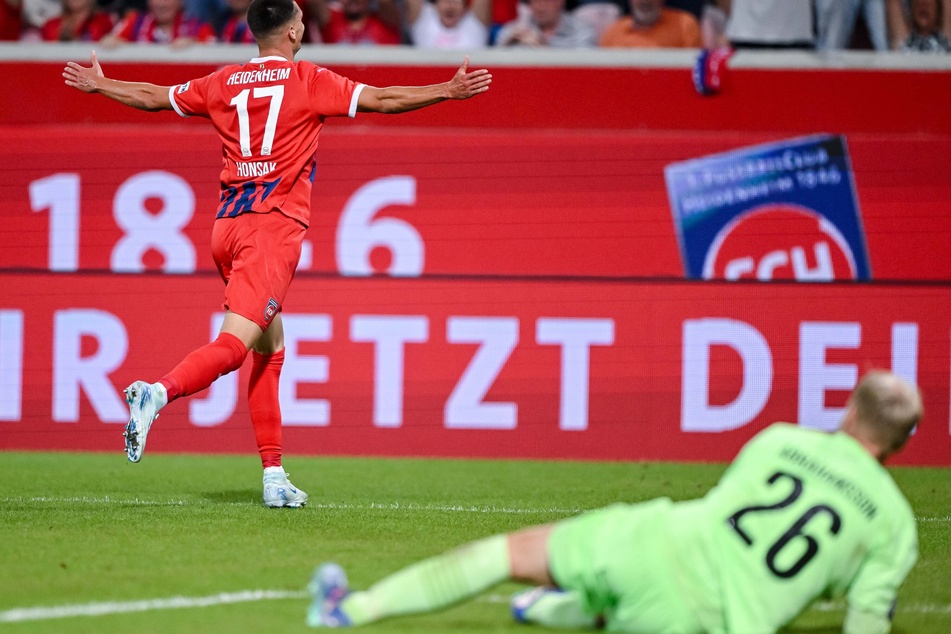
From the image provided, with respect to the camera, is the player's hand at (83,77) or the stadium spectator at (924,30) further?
the stadium spectator at (924,30)

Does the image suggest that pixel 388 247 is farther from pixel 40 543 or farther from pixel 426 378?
pixel 40 543

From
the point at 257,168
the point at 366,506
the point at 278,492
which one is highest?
the point at 257,168

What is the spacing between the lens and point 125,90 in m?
6.29

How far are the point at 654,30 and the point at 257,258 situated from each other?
5222mm

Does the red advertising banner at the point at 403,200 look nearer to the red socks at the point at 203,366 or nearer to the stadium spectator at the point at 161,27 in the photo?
the stadium spectator at the point at 161,27

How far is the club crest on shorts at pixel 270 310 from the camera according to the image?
234 inches

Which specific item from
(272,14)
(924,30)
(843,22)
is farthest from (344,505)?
(924,30)

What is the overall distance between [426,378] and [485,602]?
4.47 metres

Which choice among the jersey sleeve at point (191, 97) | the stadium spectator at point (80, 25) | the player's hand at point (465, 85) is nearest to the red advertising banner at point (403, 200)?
the stadium spectator at point (80, 25)

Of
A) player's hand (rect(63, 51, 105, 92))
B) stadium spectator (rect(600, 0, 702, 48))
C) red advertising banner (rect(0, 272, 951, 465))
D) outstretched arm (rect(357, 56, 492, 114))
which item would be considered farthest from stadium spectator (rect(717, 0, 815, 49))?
player's hand (rect(63, 51, 105, 92))

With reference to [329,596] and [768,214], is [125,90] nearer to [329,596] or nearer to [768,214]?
[329,596]

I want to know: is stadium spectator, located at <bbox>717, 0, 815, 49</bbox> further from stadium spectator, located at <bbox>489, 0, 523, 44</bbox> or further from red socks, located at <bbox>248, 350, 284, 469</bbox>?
red socks, located at <bbox>248, 350, 284, 469</bbox>

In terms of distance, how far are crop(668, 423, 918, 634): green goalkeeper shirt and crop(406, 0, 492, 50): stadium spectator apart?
283 inches

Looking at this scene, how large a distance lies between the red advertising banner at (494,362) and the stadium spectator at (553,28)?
7.81 ft
